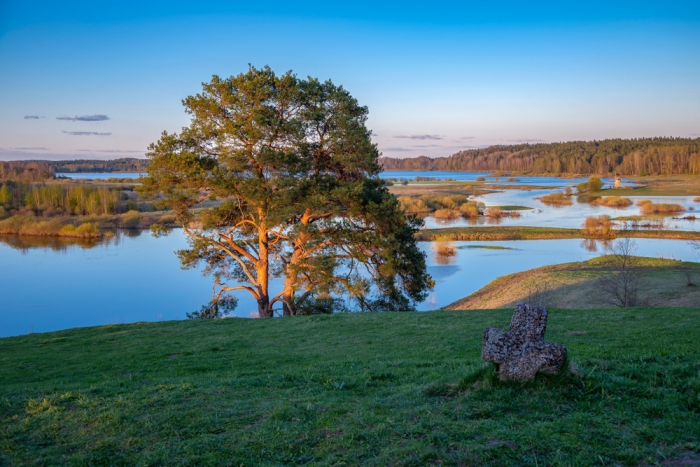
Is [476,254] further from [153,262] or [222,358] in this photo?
[222,358]

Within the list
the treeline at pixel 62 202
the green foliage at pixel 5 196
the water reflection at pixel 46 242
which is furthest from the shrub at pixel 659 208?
the green foliage at pixel 5 196

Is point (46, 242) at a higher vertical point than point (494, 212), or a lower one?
lower

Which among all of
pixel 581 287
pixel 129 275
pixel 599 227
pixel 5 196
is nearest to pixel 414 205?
pixel 599 227

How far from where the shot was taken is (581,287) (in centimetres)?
2597

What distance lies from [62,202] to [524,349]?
76.1m

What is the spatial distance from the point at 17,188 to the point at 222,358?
258 ft

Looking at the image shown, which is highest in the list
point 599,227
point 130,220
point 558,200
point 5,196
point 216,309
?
point 5,196

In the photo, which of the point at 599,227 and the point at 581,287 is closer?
the point at 581,287

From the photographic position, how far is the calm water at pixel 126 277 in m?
26.2

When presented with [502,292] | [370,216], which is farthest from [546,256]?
[370,216]

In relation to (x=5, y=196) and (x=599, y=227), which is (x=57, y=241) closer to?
(x=5, y=196)

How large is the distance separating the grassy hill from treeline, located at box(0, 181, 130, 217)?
185ft

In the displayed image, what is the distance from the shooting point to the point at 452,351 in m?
9.91

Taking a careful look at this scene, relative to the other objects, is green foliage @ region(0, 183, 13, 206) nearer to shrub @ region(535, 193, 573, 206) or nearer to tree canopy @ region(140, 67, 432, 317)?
tree canopy @ region(140, 67, 432, 317)
